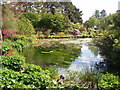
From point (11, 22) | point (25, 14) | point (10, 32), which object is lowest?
point (10, 32)

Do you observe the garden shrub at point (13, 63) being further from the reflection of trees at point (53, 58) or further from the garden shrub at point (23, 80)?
the reflection of trees at point (53, 58)

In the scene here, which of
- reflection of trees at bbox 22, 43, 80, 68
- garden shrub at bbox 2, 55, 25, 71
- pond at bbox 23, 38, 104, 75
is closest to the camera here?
garden shrub at bbox 2, 55, 25, 71

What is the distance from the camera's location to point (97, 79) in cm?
242

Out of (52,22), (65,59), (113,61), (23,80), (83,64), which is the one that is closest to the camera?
(23,80)

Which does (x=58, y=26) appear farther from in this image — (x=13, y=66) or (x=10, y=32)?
(x=13, y=66)

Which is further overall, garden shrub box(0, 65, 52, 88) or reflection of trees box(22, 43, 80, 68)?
reflection of trees box(22, 43, 80, 68)

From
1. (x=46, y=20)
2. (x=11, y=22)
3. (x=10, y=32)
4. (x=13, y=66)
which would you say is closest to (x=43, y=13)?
(x=46, y=20)

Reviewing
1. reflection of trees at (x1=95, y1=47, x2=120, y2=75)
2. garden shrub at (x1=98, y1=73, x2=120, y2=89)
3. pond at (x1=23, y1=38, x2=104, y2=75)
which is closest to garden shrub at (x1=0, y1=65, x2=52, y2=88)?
garden shrub at (x1=98, y1=73, x2=120, y2=89)

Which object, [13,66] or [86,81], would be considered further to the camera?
[13,66]

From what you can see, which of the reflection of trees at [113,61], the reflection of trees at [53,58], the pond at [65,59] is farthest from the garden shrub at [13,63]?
the reflection of trees at [113,61]

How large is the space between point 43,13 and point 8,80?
12108 millimetres

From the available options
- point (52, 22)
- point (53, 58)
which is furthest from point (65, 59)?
point (52, 22)

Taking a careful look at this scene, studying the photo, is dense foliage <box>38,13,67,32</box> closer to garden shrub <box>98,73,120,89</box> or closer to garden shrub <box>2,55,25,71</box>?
garden shrub <box>2,55,25,71</box>

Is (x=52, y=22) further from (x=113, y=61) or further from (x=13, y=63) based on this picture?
(x=13, y=63)
